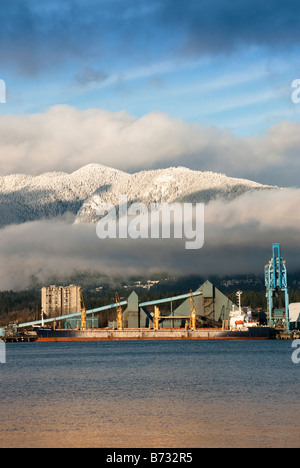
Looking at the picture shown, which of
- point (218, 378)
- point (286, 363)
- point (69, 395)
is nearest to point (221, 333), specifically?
point (286, 363)

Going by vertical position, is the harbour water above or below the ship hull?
above

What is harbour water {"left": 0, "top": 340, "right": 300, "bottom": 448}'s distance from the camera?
3488 centimetres

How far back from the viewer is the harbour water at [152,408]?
34.9 meters

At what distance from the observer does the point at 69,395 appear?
5388 cm

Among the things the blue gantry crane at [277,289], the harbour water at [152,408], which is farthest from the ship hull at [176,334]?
the harbour water at [152,408]

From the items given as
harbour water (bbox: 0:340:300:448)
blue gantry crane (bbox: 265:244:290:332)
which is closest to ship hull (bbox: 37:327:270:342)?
blue gantry crane (bbox: 265:244:290:332)

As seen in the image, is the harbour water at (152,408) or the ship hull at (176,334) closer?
the harbour water at (152,408)

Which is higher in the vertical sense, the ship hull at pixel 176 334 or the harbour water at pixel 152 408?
the harbour water at pixel 152 408

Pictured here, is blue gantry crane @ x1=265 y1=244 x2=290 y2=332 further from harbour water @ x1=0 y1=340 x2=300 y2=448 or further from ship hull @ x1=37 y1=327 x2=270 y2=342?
harbour water @ x1=0 y1=340 x2=300 y2=448

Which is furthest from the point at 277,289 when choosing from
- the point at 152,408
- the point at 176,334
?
the point at 152,408

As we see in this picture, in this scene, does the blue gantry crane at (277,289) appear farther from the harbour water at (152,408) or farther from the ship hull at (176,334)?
the harbour water at (152,408)

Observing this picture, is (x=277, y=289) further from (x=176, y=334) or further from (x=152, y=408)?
(x=152, y=408)

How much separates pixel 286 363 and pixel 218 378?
2440cm
